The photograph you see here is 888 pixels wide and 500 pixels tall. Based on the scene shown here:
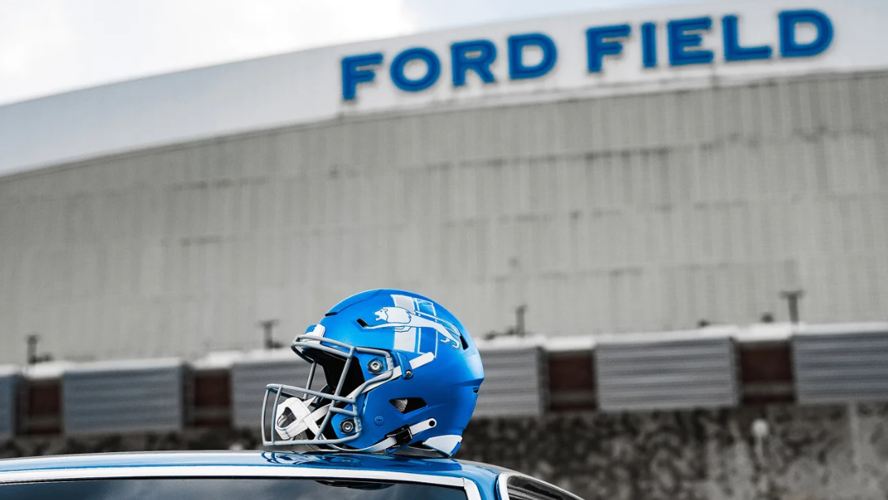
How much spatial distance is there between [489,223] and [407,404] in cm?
2037

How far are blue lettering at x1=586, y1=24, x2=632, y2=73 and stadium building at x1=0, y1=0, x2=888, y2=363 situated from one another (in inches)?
2.4

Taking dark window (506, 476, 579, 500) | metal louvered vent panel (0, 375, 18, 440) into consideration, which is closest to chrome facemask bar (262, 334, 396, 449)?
dark window (506, 476, 579, 500)

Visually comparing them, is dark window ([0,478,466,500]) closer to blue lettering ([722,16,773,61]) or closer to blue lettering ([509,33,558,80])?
blue lettering ([509,33,558,80])

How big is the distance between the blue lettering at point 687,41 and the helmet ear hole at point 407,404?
2152cm

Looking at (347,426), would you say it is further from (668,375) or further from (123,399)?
(123,399)

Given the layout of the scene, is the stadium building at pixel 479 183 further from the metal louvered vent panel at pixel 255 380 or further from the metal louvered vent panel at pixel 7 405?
the metal louvered vent panel at pixel 7 405

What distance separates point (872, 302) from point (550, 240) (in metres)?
6.99

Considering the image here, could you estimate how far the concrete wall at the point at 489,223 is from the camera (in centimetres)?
2278

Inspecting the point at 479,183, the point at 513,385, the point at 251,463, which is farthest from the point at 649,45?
the point at 251,463

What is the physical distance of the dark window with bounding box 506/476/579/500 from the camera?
117 inches

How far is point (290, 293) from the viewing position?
24.7m

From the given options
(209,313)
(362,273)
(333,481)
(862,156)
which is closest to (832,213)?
(862,156)

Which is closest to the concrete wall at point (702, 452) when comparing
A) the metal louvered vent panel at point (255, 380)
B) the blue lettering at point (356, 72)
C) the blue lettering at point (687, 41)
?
the metal louvered vent panel at point (255, 380)

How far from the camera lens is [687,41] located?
24.0 m
